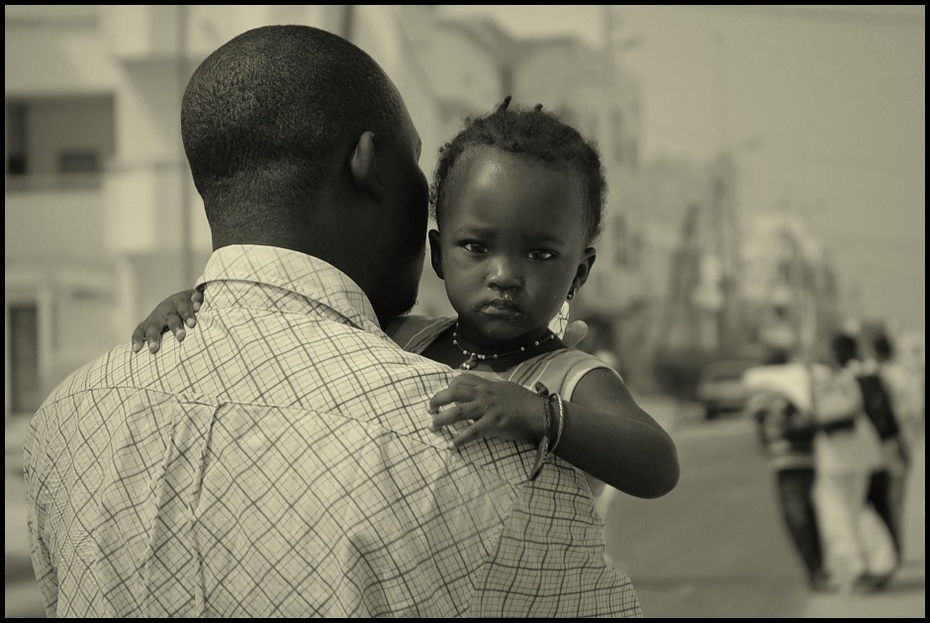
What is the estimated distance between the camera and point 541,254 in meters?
2.06

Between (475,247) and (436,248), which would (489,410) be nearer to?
(475,247)

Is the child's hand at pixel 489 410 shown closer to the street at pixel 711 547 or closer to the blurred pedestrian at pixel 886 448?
the street at pixel 711 547

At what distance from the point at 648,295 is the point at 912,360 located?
7.89 metres

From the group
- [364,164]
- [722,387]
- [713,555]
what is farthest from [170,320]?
[722,387]

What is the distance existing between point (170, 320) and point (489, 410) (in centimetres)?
49

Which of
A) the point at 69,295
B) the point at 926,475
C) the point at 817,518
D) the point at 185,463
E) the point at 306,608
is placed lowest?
the point at 926,475

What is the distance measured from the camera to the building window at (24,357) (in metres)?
16.6

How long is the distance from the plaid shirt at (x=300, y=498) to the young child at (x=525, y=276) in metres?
0.15

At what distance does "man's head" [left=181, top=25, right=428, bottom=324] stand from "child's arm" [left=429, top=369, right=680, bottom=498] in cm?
33

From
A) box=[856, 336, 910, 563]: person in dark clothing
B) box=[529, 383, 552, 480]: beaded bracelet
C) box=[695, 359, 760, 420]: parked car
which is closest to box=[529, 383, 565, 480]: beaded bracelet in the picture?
box=[529, 383, 552, 480]: beaded bracelet

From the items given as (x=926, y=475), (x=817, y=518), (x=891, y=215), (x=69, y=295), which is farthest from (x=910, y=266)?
(x=817, y=518)

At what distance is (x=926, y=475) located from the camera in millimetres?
17953

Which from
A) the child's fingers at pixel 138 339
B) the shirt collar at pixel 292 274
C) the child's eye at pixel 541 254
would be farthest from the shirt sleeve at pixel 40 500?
the child's eye at pixel 541 254

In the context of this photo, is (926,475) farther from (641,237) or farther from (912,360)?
(641,237)
